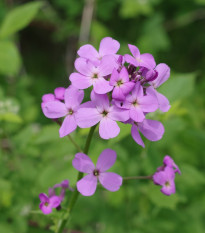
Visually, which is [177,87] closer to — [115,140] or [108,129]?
[115,140]

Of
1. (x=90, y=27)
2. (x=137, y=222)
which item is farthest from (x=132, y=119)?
(x=90, y=27)

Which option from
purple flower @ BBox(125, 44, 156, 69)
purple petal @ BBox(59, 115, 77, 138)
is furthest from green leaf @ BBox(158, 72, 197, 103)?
purple petal @ BBox(59, 115, 77, 138)

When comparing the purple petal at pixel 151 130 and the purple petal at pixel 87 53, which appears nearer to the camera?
the purple petal at pixel 151 130

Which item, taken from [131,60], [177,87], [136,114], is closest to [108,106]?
[136,114]

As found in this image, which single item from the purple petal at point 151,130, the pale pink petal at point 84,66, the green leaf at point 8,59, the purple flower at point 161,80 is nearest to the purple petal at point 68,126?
the pale pink petal at point 84,66

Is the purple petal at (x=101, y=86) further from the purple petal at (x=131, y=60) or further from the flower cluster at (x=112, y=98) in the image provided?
the purple petal at (x=131, y=60)

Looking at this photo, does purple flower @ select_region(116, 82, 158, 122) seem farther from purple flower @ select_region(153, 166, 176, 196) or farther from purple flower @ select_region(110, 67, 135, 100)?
purple flower @ select_region(153, 166, 176, 196)

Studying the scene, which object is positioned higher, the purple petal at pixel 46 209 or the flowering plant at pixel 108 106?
the flowering plant at pixel 108 106
